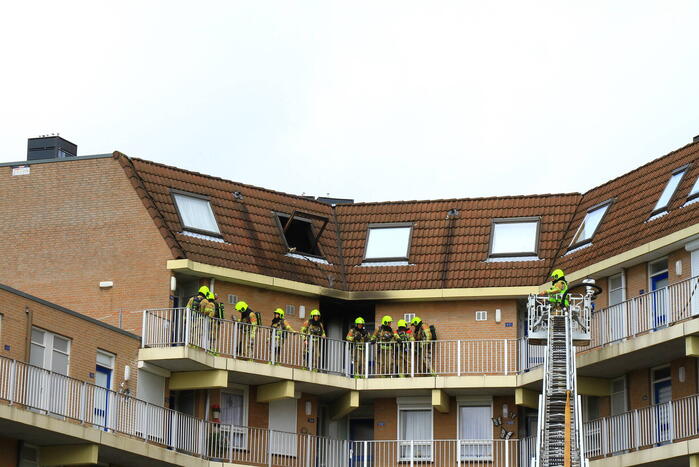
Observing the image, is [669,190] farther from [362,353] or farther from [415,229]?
[362,353]

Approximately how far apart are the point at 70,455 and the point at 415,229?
14921 millimetres

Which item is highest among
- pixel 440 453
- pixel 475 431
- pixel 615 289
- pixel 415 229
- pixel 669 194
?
pixel 415 229

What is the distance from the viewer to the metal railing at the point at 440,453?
4984 centimetres

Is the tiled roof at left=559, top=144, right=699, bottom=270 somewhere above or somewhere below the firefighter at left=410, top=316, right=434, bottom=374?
above

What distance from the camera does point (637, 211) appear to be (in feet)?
163

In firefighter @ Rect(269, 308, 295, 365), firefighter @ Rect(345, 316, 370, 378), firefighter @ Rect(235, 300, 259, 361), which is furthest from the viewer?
firefighter @ Rect(345, 316, 370, 378)

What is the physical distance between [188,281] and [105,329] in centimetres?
443

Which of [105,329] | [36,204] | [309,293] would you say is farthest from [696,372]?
[36,204]

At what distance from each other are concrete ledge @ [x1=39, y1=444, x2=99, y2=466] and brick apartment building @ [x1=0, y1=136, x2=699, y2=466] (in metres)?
3.73

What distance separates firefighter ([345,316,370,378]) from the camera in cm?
5094

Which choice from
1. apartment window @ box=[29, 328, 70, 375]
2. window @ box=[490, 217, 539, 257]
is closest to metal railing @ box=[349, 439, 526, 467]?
window @ box=[490, 217, 539, 257]

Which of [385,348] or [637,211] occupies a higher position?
[637,211]

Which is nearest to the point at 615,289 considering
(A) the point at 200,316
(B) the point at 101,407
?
(A) the point at 200,316

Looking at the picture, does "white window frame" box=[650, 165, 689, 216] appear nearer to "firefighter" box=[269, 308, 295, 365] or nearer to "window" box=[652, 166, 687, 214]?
"window" box=[652, 166, 687, 214]
